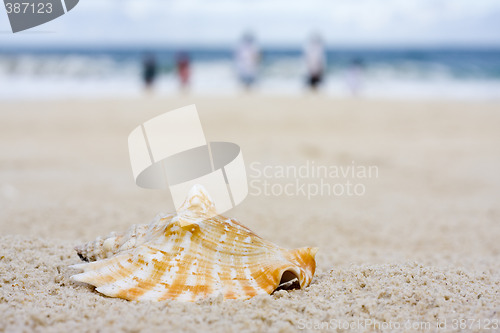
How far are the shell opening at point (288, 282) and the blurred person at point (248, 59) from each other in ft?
44.4

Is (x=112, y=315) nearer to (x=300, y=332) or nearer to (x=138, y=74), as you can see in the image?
(x=300, y=332)

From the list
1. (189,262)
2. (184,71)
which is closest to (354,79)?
(184,71)

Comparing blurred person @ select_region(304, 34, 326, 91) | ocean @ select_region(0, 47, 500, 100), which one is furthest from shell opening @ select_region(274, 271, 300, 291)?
ocean @ select_region(0, 47, 500, 100)

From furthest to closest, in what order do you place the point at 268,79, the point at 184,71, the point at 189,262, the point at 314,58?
the point at 268,79 < the point at 184,71 < the point at 314,58 < the point at 189,262

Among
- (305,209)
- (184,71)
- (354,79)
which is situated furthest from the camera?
(184,71)

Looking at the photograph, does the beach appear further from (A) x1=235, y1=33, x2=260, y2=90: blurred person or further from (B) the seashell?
(A) x1=235, y1=33, x2=260, y2=90: blurred person

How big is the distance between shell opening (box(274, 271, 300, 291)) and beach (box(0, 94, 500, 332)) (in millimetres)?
64

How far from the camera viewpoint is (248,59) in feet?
49.3

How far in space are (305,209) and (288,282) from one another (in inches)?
91.5

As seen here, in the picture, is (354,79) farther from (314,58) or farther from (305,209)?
(305,209)

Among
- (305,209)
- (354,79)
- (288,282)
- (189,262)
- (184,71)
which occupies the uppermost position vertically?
(189,262)

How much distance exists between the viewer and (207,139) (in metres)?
8.03

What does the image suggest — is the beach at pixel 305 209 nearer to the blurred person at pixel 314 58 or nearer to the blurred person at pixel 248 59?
the blurred person at pixel 314 58

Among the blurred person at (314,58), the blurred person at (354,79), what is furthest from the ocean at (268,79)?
the blurred person at (314,58)
